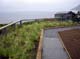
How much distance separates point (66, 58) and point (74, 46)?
218 cm

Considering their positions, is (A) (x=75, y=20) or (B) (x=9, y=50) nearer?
(B) (x=9, y=50)

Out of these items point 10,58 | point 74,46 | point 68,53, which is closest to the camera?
point 10,58

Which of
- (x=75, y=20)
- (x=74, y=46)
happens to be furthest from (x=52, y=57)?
(x=75, y=20)

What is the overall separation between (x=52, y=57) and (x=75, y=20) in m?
18.1

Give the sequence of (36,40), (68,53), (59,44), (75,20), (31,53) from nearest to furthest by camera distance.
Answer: (68,53)
(31,53)
(59,44)
(36,40)
(75,20)

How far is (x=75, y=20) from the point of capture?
1027 inches

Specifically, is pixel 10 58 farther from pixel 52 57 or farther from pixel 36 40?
pixel 36 40

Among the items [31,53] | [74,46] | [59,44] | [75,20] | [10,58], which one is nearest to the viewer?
[10,58]

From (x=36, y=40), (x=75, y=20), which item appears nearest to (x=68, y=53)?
(x=36, y=40)

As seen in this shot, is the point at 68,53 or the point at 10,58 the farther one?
the point at 68,53

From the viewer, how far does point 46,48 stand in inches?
402

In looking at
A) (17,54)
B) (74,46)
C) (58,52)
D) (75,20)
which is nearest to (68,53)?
(58,52)

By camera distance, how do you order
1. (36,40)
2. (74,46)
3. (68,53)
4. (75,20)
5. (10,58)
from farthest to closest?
(75,20) → (36,40) → (74,46) → (68,53) → (10,58)

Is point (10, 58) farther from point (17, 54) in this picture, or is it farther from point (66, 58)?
point (66, 58)
